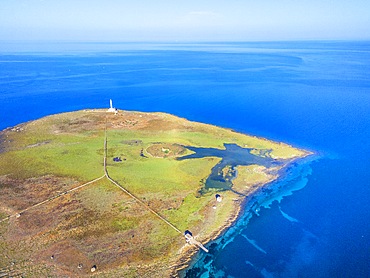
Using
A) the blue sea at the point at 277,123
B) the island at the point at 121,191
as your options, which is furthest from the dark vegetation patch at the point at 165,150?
the blue sea at the point at 277,123

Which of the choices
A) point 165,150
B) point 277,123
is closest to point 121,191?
point 165,150

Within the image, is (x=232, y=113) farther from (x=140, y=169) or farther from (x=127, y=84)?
(x=127, y=84)

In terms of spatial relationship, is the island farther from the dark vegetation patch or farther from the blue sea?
the blue sea

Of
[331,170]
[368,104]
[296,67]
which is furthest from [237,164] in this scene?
[296,67]

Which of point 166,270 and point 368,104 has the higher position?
point 368,104

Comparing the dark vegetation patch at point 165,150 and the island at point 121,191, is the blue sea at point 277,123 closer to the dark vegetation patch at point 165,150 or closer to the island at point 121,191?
the island at point 121,191

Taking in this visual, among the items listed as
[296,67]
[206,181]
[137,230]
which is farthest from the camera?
[296,67]
